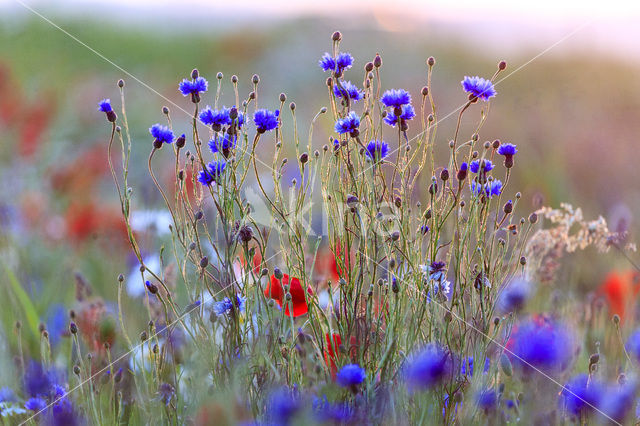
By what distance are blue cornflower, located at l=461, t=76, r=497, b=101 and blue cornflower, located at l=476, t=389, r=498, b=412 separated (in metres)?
0.47

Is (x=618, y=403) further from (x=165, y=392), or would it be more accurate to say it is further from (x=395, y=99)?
(x=165, y=392)

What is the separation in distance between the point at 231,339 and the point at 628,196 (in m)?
2.82

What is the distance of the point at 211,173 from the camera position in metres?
1.16

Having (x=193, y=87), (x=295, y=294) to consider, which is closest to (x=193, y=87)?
(x=193, y=87)

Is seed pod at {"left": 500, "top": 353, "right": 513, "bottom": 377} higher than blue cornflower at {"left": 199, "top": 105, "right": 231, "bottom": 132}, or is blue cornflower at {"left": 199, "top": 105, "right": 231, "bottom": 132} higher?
blue cornflower at {"left": 199, "top": 105, "right": 231, "bottom": 132}

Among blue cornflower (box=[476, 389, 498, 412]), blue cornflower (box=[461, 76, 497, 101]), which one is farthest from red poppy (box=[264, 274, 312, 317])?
blue cornflower (box=[461, 76, 497, 101])

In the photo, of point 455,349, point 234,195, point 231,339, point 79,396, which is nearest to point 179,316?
point 231,339

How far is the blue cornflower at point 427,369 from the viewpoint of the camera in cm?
97

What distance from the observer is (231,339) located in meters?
1.14

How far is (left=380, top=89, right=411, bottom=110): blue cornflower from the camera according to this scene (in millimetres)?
1141

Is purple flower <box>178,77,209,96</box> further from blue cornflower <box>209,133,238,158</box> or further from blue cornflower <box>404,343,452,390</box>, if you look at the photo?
blue cornflower <box>404,343,452,390</box>

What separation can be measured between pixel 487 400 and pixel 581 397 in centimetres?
14

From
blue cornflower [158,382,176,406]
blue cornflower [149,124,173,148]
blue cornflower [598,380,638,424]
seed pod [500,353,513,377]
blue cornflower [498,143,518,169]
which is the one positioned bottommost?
blue cornflower [598,380,638,424]

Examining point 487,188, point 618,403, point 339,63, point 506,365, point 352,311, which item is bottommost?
point 618,403
